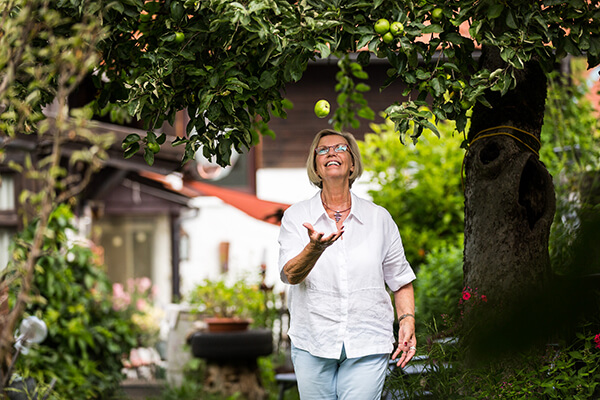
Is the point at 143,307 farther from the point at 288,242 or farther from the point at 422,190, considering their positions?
the point at 288,242

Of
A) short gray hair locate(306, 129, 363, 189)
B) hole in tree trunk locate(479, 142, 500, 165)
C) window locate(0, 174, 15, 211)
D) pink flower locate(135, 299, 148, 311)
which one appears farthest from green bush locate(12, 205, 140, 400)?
pink flower locate(135, 299, 148, 311)

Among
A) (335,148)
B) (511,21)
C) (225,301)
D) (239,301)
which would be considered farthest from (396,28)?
(239,301)

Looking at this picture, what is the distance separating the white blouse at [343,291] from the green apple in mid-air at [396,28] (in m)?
0.70

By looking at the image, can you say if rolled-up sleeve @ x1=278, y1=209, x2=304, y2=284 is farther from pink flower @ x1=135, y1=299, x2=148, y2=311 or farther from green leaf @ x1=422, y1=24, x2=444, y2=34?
pink flower @ x1=135, y1=299, x2=148, y2=311

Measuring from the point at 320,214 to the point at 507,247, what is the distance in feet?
2.80

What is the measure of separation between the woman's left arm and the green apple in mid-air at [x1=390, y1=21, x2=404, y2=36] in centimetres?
97

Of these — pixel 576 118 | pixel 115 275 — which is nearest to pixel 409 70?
pixel 576 118

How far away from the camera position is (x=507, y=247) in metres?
3.06

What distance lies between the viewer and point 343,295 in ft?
8.50

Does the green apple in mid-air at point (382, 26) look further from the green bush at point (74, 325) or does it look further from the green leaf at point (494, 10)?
the green bush at point (74, 325)

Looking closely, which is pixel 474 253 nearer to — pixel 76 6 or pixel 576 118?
pixel 76 6

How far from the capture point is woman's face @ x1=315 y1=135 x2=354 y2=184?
Result: 2.72 metres

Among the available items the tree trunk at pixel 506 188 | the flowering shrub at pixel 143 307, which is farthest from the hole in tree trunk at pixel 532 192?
the flowering shrub at pixel 143 307

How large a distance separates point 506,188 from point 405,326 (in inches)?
30.9
